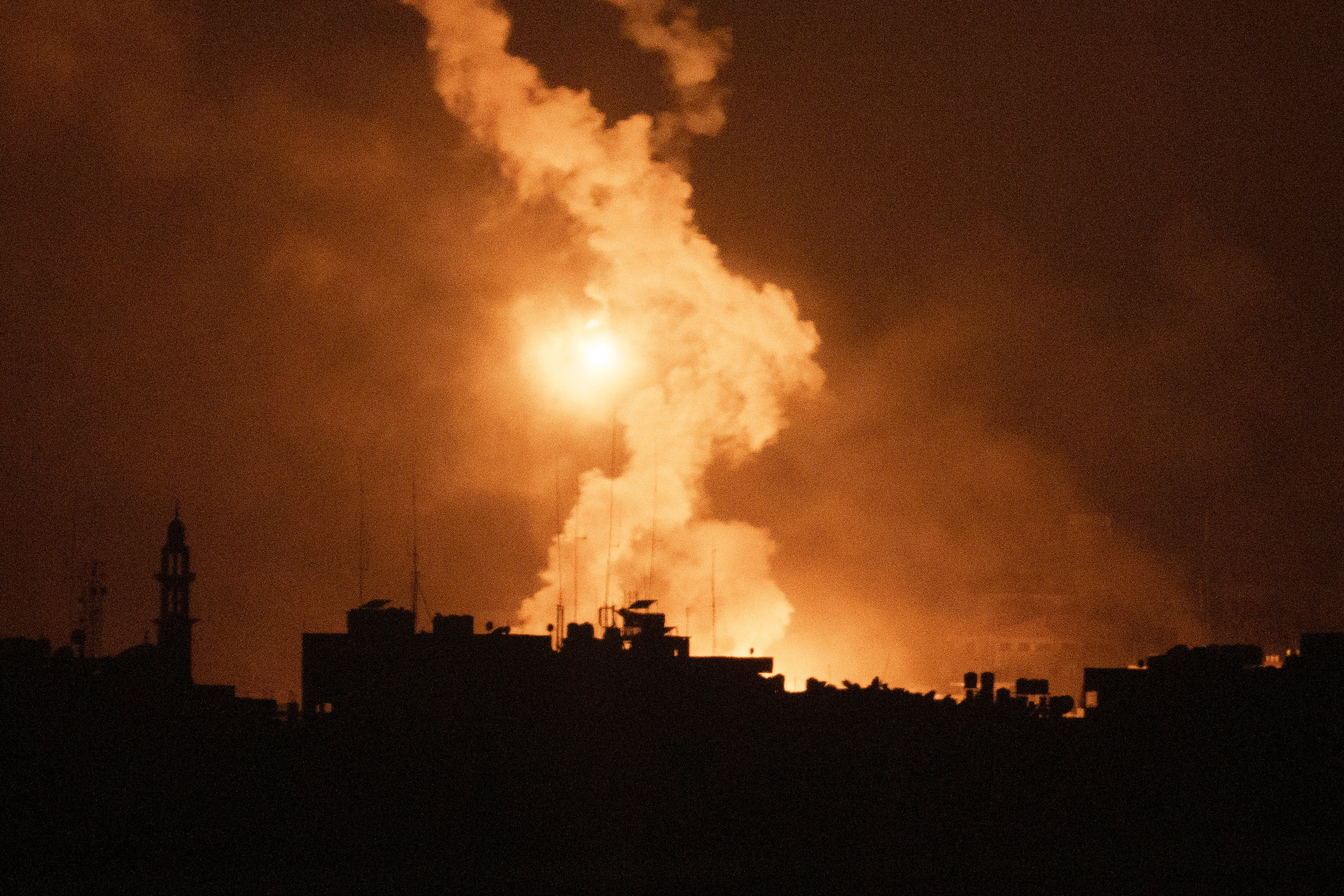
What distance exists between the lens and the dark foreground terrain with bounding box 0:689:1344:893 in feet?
152

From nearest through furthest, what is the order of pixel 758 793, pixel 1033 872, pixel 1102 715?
1. pixel 1033 872
2. pixel 758 793
3. pixel 1102 715

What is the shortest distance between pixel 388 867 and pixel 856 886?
12960 millimetres

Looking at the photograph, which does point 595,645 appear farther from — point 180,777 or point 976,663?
point 976,663

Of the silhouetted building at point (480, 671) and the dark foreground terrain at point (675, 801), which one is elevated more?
the silhouetted building at point (480, 671)

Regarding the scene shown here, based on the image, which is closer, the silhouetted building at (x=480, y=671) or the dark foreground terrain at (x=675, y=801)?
the dark foreground terrain at (x=675, y=801)

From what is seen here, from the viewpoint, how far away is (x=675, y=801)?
5281 cm

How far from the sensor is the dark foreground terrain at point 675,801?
46.5 metres

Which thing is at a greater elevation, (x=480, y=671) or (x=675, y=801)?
(x=480, y=671)

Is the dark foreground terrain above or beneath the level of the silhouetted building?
beneath

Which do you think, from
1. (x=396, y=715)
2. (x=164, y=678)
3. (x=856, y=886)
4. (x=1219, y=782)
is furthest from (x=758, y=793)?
(x=164, y=678)

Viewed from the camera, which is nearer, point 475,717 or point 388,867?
point 388,867

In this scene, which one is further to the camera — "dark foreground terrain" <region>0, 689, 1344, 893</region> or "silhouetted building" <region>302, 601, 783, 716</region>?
"silhouetted building" <region>302, 601, 783, 716</region>

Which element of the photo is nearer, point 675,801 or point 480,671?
point 675,801

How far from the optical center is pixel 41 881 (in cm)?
4344
